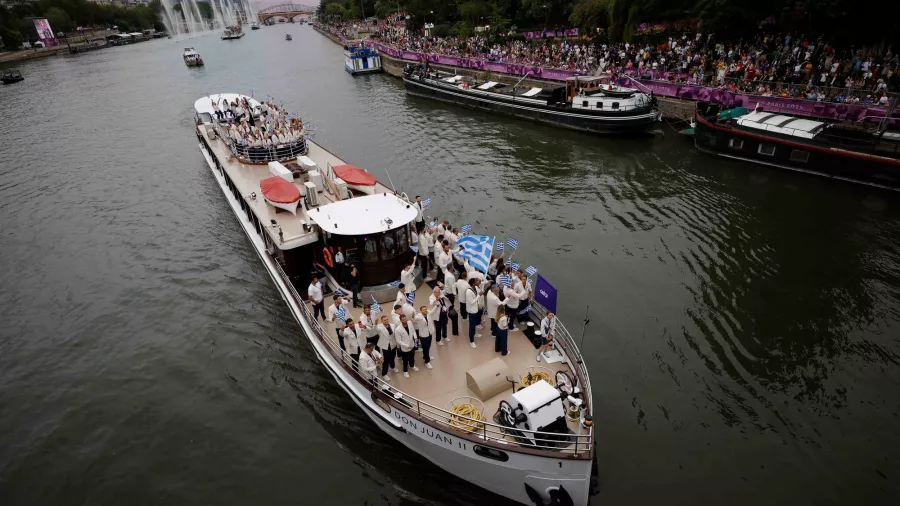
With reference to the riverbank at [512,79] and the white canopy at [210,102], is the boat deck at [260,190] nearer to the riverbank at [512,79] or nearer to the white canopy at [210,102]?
the white canopy at [210,102]

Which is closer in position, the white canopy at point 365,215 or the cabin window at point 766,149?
the white canopy at point 365,215

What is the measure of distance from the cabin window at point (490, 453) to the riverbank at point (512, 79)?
32.8 m

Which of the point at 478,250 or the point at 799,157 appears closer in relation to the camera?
the point at 478,250

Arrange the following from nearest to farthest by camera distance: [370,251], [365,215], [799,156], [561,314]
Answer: [370,251] < [365,215] < [561,314] < [799,156]

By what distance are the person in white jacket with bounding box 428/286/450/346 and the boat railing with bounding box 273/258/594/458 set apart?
6.65 feet

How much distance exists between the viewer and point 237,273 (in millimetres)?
21859

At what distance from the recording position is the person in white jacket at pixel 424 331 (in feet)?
40.0

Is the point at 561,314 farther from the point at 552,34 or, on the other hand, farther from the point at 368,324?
the point at 552,34

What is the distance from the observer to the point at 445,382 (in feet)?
39.7

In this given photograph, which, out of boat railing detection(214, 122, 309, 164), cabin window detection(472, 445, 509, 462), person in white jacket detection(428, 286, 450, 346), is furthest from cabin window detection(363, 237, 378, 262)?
boat railing detection(214, 122, 309, 164)

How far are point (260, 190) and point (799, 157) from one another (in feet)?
94.5

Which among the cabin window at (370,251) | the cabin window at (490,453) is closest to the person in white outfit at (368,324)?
the cabin window at (370,251)

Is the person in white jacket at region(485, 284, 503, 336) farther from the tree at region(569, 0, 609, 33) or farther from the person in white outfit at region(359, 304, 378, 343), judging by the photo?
the tree at region(569, 0, 609, 33)

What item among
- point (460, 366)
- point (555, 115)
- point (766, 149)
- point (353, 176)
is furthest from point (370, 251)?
point (555, 115)
